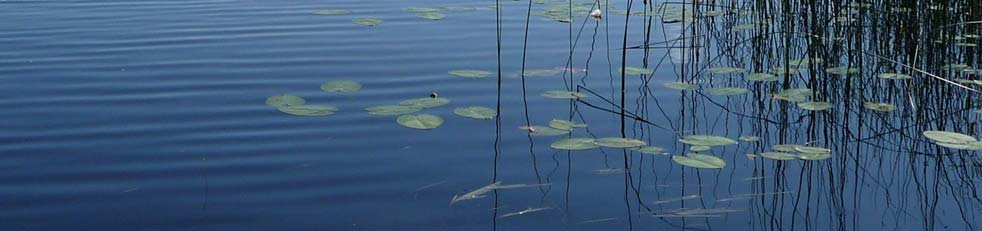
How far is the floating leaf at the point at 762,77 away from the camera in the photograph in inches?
125

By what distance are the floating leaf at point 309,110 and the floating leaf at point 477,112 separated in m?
0.28

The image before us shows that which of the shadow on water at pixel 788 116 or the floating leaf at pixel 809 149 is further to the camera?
the floating leaf at pixel 809 149

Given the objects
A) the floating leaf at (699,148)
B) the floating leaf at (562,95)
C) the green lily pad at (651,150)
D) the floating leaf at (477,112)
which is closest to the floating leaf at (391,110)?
the floating leaf at (477,112)

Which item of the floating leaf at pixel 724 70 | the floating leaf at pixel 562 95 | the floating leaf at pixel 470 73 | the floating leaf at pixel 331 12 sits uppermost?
the floating leaf at pixel 331 12

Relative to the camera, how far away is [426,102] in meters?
2.99

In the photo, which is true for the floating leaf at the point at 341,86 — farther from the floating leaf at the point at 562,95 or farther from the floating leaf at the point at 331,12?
the floating leaf at the point at 331,12

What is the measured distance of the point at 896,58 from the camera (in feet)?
11.4

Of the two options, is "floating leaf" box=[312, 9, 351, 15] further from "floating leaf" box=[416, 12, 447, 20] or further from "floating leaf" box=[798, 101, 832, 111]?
"floating leaf" box=[798, 101, 832, 111]

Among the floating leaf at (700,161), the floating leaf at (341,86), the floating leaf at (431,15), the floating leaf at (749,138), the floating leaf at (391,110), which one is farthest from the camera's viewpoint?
the floating leaf at (431,15)

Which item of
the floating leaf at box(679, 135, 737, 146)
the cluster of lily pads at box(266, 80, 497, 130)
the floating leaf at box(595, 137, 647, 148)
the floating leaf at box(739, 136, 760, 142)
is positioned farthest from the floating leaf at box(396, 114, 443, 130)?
the floating leaf at box(739, 136, 760, 142)

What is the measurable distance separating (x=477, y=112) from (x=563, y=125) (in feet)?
0.74

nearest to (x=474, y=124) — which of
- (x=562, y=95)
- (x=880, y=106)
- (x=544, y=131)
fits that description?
(x=544, y=131)

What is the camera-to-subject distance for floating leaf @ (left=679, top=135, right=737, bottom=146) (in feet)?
8.36

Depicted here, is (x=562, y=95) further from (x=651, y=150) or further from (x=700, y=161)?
(x=700, y=161)
